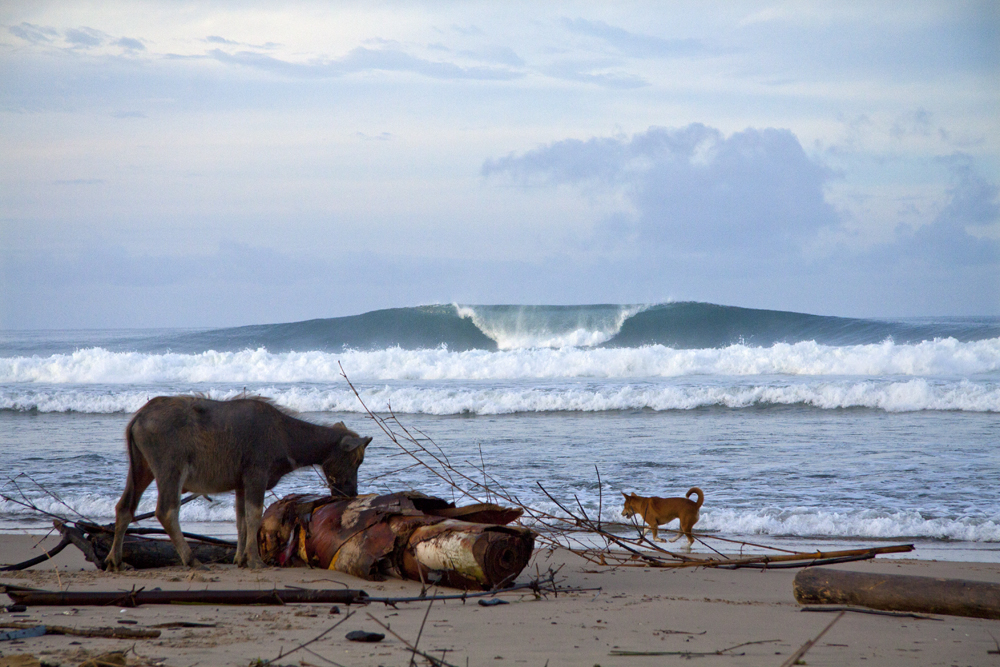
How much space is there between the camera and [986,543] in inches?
256

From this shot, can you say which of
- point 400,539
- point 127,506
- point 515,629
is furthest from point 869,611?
point 127,506

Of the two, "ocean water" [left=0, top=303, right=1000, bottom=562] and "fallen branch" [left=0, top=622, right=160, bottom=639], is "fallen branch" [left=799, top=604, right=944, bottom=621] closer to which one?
"ocean water" [left=0, top=303, right=1000, bottom=562]

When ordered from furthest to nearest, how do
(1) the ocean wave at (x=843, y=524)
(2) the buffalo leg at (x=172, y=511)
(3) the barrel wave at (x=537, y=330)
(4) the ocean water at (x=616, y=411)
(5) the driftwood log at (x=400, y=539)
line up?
(3) the barrel wave at (x=537, y=330), (4) the ocean water at (x=616, y=411), (1) the ocean wave at (x=843, y=524), (2) the buffalo leg at (x=172, y=511), (5) the driftwood log at (x=400, y=539)

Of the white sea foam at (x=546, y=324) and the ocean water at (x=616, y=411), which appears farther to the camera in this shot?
the white sea foam at (x=546, y=324)

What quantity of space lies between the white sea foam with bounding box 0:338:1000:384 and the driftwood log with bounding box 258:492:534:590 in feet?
54.0

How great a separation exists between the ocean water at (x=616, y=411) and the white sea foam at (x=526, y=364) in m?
0.07

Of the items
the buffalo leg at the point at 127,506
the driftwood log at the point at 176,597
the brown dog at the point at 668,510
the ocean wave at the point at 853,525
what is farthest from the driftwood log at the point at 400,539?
the ocean wave at the point at 853,525

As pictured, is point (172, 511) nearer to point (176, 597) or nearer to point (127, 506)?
point (127, 506)

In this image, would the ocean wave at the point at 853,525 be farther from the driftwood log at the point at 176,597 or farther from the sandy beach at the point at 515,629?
the driftwood log at the point at 176,597

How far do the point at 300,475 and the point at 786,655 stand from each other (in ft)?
23.8

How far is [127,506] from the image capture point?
17.1ft

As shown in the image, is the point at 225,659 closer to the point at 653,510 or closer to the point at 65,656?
the point at 65,656

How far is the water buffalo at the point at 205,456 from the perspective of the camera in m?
5.28

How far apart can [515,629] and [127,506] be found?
3033 mm
